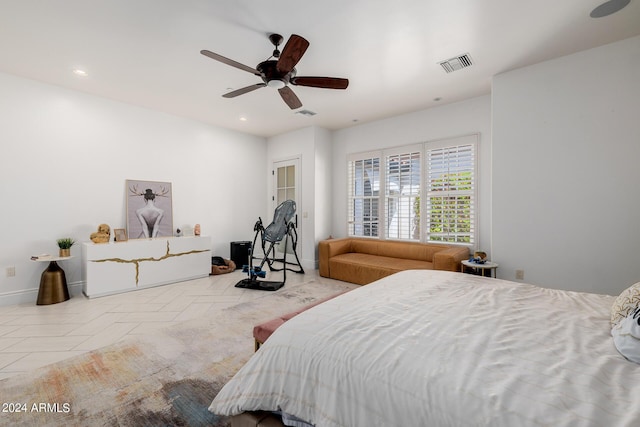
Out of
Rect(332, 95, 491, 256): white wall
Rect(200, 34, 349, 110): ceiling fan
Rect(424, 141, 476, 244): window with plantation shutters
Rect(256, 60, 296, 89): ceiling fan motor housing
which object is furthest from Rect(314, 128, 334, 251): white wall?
Rect(256, 60, 296, 89): ceiling fan motor housing

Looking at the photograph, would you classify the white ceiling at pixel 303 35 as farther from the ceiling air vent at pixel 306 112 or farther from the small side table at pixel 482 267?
the small side table at pixel 482 267

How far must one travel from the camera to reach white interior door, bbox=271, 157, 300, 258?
575 cm

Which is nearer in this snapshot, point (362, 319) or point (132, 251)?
point (362, 319)

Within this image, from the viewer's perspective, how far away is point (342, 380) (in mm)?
996

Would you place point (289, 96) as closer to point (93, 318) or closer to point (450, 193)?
point (450, 193)

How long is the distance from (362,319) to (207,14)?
8.87ft

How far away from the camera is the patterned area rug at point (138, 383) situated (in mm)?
1579

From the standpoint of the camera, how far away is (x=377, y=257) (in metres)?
4.75

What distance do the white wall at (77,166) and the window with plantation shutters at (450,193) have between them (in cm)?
407

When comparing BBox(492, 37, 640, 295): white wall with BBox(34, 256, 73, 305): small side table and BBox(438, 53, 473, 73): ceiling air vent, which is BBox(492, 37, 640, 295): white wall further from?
BBox(34, 256, 73, 305): small side table

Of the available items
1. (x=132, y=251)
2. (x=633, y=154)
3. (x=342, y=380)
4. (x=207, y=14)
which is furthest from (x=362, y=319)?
(x=132, y=251)

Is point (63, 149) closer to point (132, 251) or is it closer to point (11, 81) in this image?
point (11, 81)

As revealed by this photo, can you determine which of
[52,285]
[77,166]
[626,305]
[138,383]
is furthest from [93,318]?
[626,305]

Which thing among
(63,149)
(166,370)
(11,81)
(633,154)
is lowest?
(166,370)
